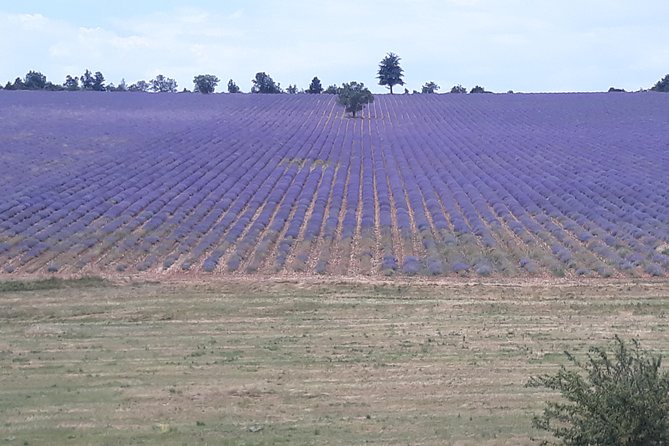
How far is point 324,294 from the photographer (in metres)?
22.8

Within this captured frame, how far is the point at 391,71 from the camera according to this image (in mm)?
103000

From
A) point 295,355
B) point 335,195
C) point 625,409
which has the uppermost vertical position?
point 625,409

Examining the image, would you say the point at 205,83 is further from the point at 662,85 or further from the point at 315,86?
the point at 662,85

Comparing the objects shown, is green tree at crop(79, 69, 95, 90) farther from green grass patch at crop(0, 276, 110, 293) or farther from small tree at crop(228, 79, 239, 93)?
green grass patch at crop(0, 276, 110, 293)

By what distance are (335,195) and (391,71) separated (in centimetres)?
6900

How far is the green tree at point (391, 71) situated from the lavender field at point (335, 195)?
1511 inches

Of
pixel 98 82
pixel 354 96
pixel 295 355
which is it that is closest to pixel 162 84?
pixel 98 82

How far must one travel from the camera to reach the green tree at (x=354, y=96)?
A: 6944 centimetres

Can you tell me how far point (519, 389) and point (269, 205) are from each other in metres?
21.1

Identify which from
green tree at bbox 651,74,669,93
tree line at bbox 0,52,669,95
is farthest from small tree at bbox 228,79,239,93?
green tree at bbox 651,74,669,93

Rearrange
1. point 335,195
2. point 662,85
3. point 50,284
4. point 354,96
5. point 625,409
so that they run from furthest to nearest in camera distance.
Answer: point 662,85 < point 354,96 < point 335,195 < point 50,284 < point 625,409

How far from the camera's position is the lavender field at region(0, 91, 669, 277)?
86.9ft

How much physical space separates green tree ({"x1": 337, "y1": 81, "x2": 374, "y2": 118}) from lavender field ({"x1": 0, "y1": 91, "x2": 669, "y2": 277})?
13.5 ft

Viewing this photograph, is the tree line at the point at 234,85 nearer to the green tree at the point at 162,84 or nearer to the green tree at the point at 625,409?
the green tree at the point at 162,84
